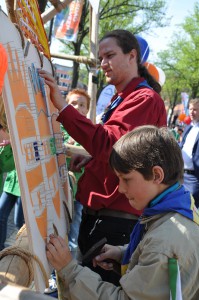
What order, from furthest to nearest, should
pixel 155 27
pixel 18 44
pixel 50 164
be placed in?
pixel 155 27, pixel 50 164, pixel 18 44

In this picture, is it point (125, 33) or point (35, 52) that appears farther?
point (125, 33)

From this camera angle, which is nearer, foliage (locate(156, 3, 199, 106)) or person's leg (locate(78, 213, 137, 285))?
person's leg (locate(78, 213, 137, 285))

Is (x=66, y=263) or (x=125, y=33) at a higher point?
(x=125, y=33)

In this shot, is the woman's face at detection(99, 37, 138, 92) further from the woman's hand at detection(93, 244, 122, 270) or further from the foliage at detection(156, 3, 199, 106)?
the foliage at detection(156, 3, 199, 106)

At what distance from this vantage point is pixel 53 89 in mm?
1544

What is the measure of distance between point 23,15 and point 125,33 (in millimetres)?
819

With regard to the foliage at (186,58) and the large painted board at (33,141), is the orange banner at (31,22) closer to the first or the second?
the large painted board at (33,141)

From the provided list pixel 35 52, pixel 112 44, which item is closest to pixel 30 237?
pixel 35 52

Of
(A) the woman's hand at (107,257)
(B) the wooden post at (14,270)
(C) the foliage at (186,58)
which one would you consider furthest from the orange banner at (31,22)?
(C) the foliage at (186,58)

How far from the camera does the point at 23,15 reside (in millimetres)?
1428

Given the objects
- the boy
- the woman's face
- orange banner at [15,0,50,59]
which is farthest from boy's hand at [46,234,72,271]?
the woman's face

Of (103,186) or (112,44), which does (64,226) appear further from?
(112,44)

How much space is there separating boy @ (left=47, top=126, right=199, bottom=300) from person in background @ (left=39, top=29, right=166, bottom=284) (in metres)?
0.31

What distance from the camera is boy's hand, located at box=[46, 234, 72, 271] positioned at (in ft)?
4.19
